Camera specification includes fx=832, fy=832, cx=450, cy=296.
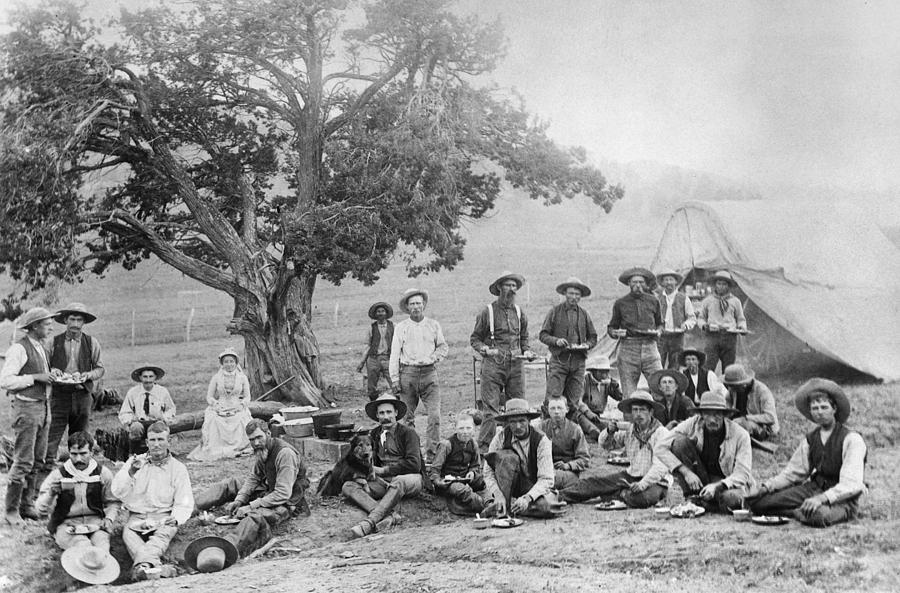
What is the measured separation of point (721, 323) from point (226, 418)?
14.5ft

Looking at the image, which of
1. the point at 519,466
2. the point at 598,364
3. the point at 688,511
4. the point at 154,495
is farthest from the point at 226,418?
the point at 688,511

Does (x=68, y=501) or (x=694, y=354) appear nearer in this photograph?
(x=68, y=501)

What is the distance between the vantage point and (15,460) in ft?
17.6

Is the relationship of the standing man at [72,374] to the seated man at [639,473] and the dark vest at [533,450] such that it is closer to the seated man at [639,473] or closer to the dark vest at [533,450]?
the dark vest at [533,450]

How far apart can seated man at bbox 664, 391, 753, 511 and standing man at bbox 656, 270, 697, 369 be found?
2.40 metres

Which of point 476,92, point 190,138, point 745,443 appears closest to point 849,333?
point 745,443

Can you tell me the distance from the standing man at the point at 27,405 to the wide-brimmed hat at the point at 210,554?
1372 millimetres

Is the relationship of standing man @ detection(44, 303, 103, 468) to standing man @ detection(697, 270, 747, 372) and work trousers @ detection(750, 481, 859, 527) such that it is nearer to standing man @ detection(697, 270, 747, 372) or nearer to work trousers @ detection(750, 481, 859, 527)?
work trousers @ detection(750, 481, 859, 527)

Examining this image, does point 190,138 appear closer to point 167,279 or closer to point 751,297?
point 167,279

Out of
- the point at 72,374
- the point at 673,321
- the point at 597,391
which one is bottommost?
the point at 597,391

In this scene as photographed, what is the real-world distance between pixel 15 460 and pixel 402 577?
279cm

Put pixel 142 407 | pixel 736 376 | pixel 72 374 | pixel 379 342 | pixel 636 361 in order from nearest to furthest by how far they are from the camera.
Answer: pixel 72 374 → pixel 736 376 → pixel 142 407 → pixel 636 361 → pixel 379 342

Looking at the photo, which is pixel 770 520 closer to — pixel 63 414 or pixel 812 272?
pixel 812 272

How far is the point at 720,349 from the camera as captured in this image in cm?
734
